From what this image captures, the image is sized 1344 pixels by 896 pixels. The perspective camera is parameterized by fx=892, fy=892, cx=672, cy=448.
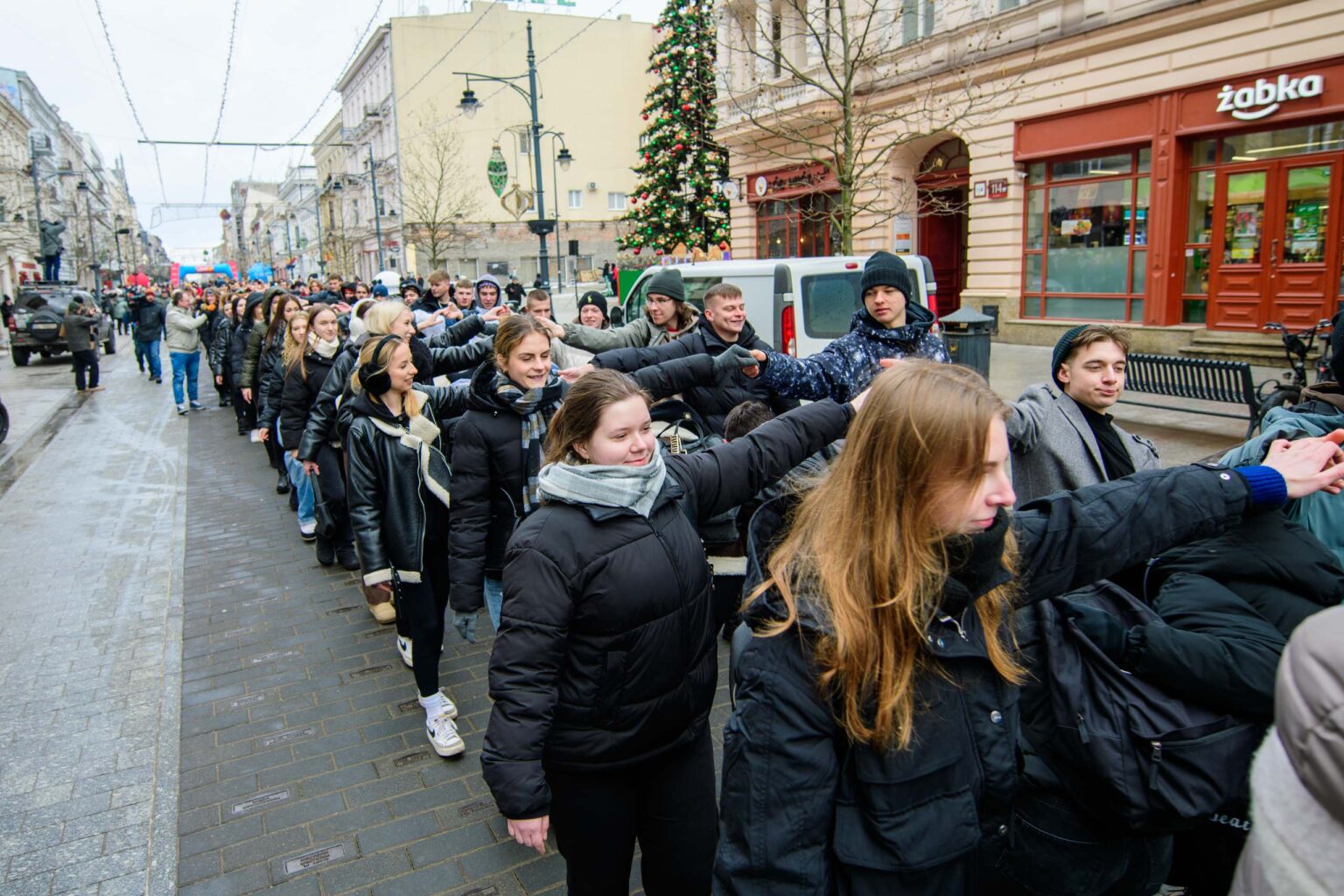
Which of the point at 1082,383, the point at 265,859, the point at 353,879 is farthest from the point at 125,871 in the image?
the point at 1082,383

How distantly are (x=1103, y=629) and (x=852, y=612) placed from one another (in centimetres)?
58

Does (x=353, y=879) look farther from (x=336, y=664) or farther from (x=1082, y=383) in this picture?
(x=1082, y=383)

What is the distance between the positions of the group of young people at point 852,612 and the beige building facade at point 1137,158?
1166 centimetres

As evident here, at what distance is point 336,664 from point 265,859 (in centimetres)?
193

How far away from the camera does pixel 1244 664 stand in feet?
5.66

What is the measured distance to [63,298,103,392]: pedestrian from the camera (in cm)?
1719

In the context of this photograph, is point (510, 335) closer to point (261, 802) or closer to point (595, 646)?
point (595, 646)

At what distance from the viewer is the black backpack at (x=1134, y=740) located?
1737 millimetres

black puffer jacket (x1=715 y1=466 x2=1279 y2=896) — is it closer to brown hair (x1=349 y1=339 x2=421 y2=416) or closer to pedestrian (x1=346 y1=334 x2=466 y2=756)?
pedestrian (x1=346 y1=334 x2=466 y2=756)

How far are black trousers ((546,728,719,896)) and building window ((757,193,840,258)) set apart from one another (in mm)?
20936

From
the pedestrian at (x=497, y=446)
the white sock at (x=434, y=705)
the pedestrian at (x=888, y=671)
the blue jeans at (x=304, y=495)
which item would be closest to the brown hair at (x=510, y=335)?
the pedestrian at (x=497, y=446)

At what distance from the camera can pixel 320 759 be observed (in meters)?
4.28

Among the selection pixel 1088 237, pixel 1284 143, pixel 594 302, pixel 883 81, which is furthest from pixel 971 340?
pixel 883 81

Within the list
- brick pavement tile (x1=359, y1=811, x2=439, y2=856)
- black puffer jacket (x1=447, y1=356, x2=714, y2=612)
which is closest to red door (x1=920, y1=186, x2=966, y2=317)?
black puffer jacket (x1=447, y1=356, x2=714, y2=612)
